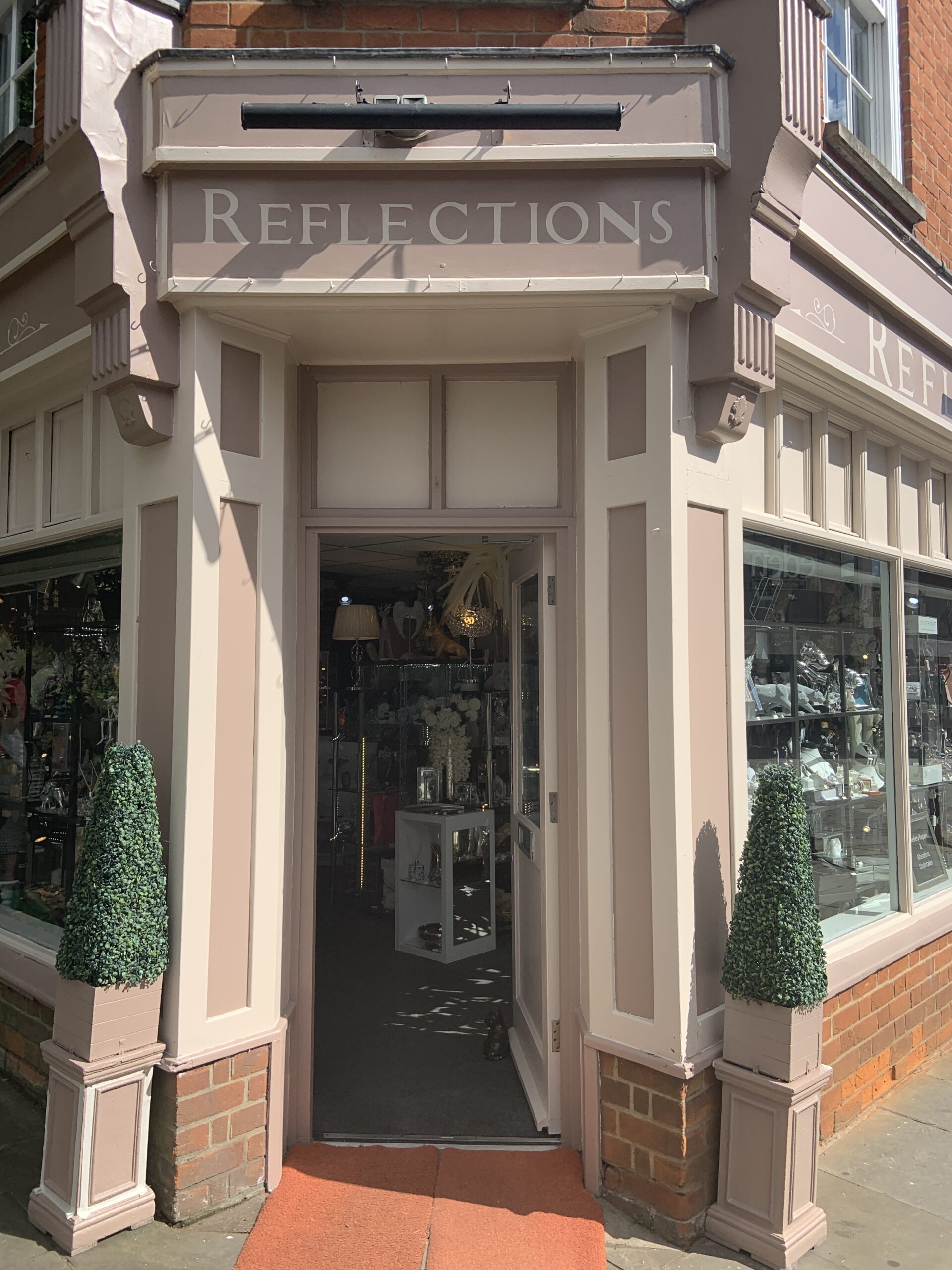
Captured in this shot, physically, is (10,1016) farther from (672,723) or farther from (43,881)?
(672,723)

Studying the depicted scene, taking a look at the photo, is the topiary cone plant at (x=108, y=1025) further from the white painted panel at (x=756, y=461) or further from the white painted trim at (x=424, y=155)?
the white painted panel at (x=756, y=461)

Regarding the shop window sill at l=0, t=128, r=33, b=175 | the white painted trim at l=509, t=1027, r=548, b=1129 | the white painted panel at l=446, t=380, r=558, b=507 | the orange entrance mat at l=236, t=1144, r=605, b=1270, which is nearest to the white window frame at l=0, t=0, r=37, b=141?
the shop window sill at l=0, t=128, r=33, b=175

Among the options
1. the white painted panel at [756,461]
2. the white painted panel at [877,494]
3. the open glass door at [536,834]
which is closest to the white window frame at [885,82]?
the white painted panel at [877,494]

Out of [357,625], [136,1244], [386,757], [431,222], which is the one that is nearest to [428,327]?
[431,222]

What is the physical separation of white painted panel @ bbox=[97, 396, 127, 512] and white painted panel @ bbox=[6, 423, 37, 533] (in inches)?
27.6

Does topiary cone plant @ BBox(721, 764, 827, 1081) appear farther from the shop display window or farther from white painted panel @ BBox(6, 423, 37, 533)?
white painted panel @ BBox(6, 423, 37, 533)

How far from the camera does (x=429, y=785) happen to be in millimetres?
6957

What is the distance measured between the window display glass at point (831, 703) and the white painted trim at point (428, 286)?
52.5 inches

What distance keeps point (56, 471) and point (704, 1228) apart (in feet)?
15.0

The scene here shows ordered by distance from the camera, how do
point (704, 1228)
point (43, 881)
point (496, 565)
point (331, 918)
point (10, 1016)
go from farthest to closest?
point (331, 918) → point (496, 565) → point (43, 881) → point (10, 1016) → point (704, 1228)

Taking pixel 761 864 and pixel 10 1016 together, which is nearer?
pixel 761 864

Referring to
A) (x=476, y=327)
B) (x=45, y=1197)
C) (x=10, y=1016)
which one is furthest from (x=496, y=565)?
(x=45, y=1197)

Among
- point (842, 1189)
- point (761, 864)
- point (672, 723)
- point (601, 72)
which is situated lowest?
point (842, 1189)

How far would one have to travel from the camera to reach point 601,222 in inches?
132
